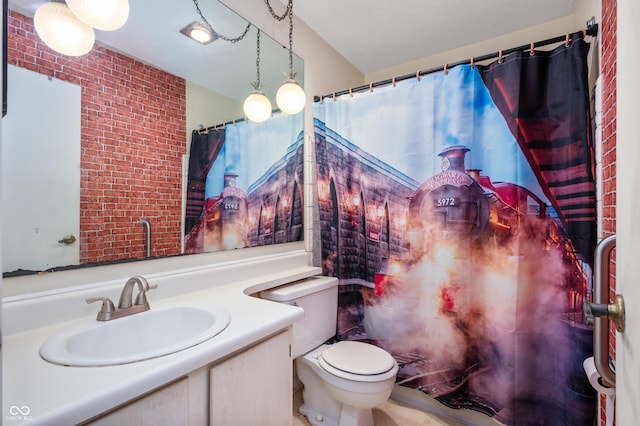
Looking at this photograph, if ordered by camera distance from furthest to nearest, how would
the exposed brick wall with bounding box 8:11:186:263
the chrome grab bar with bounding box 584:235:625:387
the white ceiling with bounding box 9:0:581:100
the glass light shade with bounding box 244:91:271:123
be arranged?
the glass light shade with bounding box 244:91:271:123
the white ceiling with bounding box 9:0:581:100
the exposed brick wall with bounding box 8:11:186:263
the chrome grab bar with bounding box 584:235:625:387

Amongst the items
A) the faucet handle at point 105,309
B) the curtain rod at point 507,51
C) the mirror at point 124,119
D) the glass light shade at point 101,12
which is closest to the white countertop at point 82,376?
the faucet handle at point 105,309

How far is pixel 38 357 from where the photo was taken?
791 mm

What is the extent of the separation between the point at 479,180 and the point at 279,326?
1.25 meters

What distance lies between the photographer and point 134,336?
1.05 m

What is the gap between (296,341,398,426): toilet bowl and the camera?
146 centimetres

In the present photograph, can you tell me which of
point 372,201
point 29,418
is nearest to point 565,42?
point 372,201

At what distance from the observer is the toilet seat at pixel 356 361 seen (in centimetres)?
146

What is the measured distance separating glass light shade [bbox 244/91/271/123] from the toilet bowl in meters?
1.39

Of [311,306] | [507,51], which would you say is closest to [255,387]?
[311,306]

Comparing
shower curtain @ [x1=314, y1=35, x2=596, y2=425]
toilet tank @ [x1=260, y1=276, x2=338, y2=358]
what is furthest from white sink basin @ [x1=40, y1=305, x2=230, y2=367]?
shower curtain @ [x1=314, y1=35, x2=596, y2=425]

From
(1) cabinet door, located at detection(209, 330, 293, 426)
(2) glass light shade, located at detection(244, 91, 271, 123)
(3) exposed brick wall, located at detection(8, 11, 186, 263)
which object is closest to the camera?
(1) cabinet door, located at detection(209, 330, 293, 426)

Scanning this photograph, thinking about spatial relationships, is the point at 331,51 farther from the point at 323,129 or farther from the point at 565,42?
the point at 565,42

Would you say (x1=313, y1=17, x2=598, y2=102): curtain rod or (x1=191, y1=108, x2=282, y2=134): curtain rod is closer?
(x1=313, y1=17, x2=598, y2=102): curtain rod

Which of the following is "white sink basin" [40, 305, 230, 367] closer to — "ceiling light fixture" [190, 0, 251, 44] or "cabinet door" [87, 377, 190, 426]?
"cabinet door" [87, 377, 190, 426]
